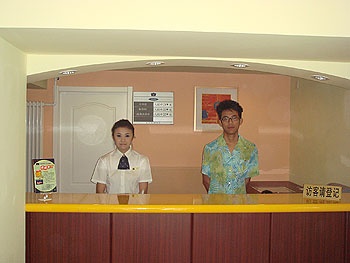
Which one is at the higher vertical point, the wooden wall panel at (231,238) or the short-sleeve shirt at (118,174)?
the short-sleeve shirt at (118,174)

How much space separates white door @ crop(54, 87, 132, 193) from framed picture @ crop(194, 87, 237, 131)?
83cm

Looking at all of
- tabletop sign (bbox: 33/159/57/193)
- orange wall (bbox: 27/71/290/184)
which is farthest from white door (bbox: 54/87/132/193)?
tabletop sign (bbox: 33/159/57/193)

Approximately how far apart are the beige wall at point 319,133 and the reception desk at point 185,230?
1.67 metres

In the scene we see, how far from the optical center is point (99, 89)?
5277 mm

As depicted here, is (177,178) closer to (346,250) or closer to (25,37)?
(346,250)

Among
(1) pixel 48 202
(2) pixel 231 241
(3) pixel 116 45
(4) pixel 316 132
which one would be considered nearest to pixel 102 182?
(1) pixel 48 202

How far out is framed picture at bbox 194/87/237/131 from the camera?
17.3 feet

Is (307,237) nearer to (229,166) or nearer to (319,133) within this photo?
(229,166)

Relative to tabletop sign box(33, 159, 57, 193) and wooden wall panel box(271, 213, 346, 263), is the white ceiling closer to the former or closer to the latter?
tabletop sign box(33, 159, 57, 193)

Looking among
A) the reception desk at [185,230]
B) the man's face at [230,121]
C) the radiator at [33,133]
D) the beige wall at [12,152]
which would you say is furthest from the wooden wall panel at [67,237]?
the radiator at [33,133]

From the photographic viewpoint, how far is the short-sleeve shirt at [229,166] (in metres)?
3.26

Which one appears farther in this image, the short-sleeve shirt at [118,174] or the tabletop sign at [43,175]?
the short-sleeve shirt at [118,174]

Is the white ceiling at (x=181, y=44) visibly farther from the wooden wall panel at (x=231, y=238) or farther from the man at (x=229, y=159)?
the wooden wall panel at (x=231, y=238)

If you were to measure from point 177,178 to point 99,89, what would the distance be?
145cm
